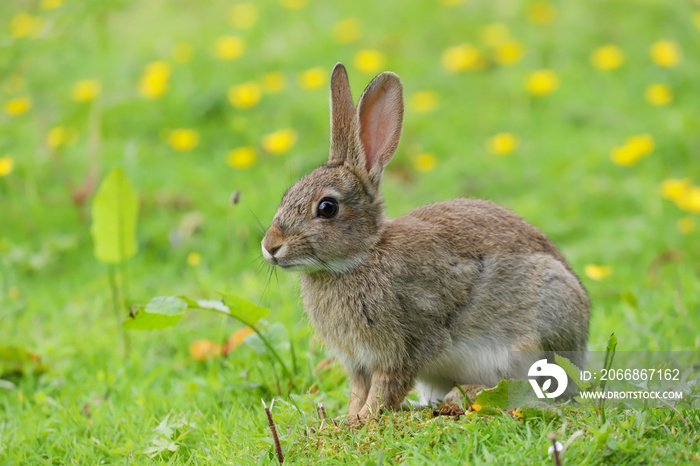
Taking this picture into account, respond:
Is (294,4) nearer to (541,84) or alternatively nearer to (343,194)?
(541,84)

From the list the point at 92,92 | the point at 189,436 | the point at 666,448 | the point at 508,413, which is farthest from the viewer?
the point at 92,92

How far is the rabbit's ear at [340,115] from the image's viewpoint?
3.73 meters

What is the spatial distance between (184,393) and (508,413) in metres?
1.75

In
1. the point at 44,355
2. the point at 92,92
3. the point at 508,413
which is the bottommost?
the point at 44,355

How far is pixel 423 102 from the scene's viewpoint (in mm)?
7531

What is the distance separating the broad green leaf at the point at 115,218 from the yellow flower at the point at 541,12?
622cm

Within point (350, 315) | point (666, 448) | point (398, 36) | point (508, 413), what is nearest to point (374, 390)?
point (350, 315)

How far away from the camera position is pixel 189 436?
3457mm

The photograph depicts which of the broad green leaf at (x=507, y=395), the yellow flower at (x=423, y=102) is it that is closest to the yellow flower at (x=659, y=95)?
the yellow flower at (x=423, y=102)

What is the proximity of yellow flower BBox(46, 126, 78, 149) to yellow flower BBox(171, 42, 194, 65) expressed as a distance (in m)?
1.52

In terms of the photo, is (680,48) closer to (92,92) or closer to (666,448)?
(92,92)

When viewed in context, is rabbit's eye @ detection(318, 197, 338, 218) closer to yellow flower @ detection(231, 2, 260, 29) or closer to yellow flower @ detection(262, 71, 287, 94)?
yellow flower @ detection(262, 71, 287, 94)

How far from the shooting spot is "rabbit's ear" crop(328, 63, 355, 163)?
3734 mm

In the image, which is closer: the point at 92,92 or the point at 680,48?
the point at 92,92
